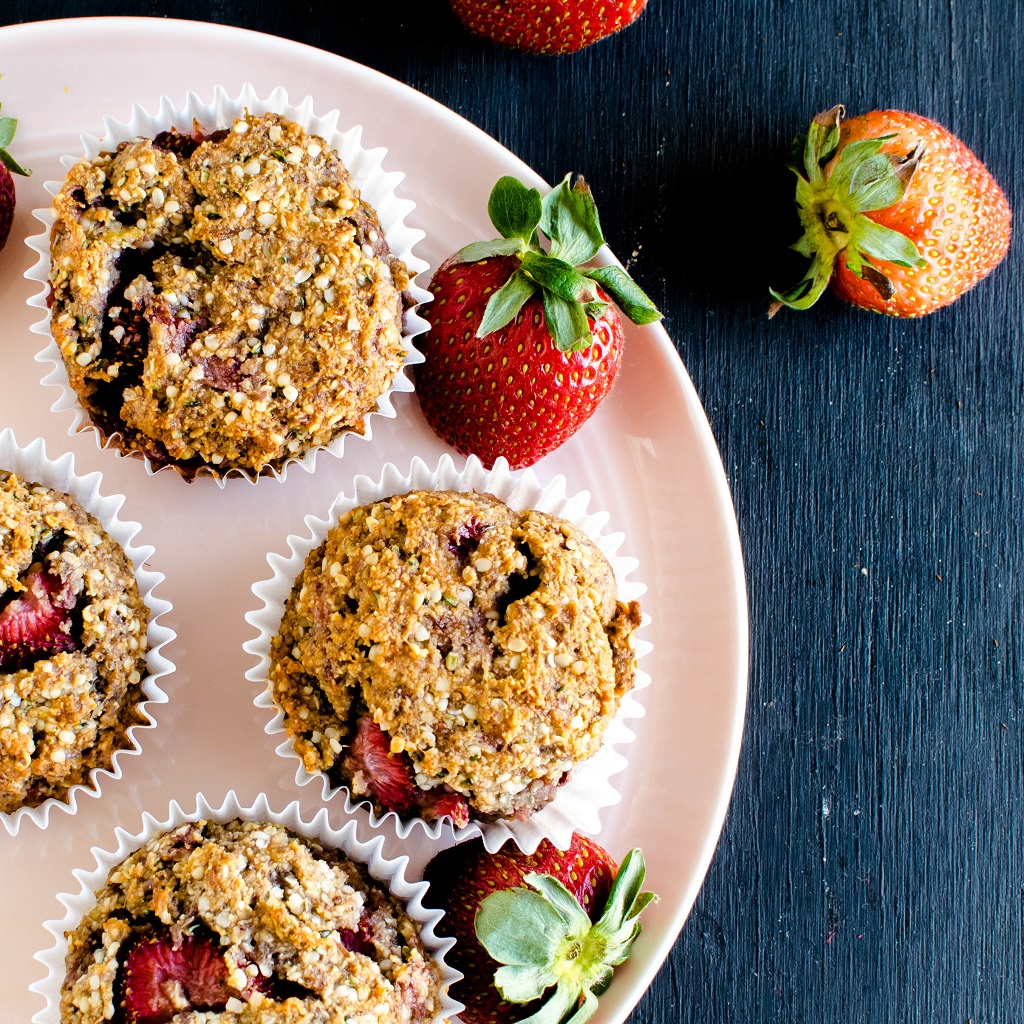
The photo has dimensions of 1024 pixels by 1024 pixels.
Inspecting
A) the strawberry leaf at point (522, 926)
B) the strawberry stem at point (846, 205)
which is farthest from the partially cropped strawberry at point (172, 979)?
the strawberry stem at point (846, 205)

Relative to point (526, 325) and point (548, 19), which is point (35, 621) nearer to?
point (526, 325)

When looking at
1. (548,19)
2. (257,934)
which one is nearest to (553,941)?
(257,934)

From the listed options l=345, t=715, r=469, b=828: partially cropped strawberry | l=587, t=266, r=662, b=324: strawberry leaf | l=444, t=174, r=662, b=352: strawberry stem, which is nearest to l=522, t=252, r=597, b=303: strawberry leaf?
l=444, t=174, r=662, b=352: strawberry stem

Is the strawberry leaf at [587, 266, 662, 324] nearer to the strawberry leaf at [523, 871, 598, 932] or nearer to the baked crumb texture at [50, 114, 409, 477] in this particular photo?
the baked crumb texture at [50, 114, 409, 477]

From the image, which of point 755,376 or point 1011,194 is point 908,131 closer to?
point 1011,194

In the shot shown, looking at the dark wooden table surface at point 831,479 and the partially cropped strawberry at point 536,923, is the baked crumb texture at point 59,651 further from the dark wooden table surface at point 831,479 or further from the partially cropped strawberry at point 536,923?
the dark wooden table surface at point 831,479

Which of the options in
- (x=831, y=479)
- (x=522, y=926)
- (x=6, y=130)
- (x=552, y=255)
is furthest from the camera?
(x=831, y=479)
